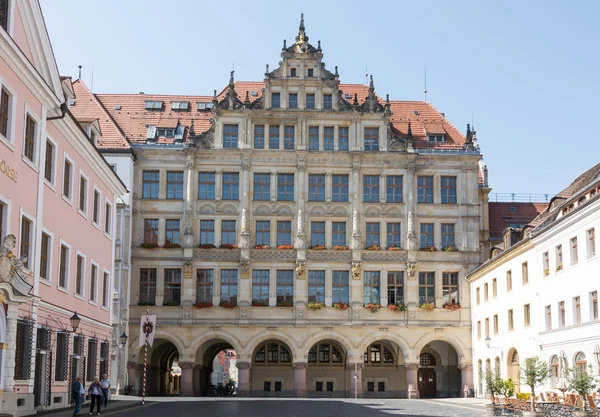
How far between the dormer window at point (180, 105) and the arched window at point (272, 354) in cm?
1731

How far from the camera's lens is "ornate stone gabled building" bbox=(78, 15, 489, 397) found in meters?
55.1

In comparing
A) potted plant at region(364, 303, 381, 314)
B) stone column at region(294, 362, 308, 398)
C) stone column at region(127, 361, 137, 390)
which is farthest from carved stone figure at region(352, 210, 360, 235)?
stone column at region(127, 361, 137, 390)

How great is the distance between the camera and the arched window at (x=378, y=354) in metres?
59.5

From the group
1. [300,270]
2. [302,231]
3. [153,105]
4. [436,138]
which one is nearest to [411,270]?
[300,270]

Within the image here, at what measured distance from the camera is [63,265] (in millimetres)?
32656

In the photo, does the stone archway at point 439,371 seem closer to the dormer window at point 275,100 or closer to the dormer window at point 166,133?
the dormer window at point 275,100

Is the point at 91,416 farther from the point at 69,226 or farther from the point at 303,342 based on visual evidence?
the point at 303,342

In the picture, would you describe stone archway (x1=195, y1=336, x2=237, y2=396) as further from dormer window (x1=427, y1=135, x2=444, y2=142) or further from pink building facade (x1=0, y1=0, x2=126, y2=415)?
dormer window (x1=427, y1=135, x2=444, y2=142)

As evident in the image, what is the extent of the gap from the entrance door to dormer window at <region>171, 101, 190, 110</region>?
954 inches

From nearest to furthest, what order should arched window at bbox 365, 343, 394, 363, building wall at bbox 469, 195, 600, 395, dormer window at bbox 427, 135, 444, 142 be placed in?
building wall at bbox 469, 195, 600, 395 < dormer window at bbox 427, 135, 444, 142 < arched window at bbox 365, 343, 394, 363

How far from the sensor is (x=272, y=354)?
195ft

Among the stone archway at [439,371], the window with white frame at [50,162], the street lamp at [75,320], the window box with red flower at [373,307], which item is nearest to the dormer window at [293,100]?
the window box with red flower at [373,307]

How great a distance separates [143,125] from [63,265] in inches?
1072

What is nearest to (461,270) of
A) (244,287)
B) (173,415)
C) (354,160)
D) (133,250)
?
(354,160)
